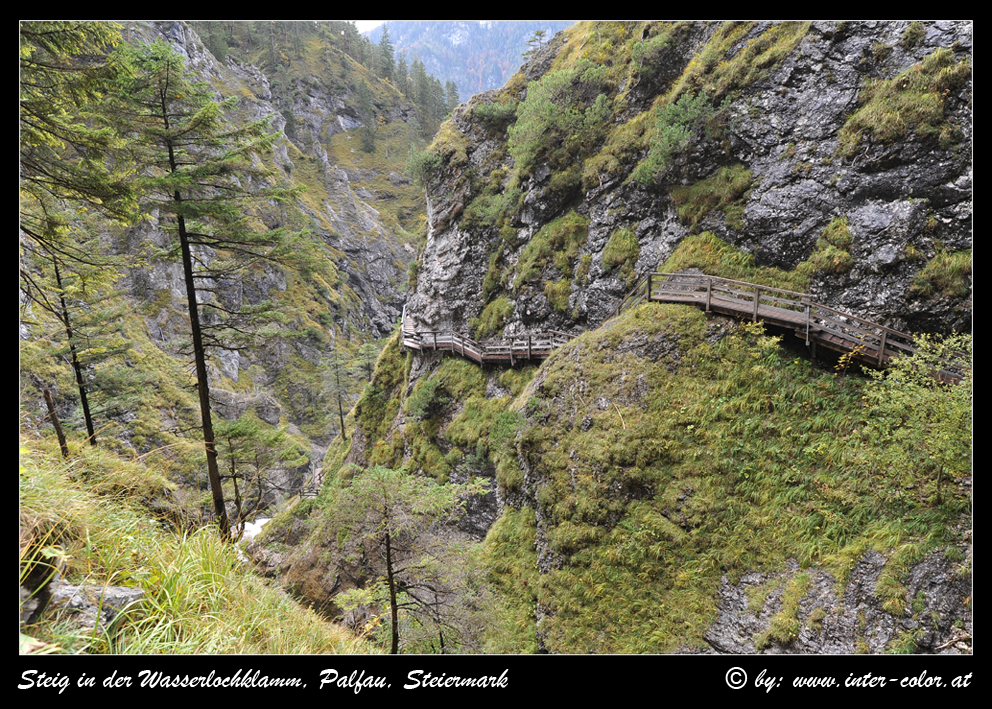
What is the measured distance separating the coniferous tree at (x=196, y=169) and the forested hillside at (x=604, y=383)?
0.08 metres

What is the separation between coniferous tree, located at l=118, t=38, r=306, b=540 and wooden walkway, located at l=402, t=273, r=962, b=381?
410 inches

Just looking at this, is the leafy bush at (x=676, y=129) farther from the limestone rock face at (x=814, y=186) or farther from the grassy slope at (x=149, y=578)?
the grassy slope at (x=149, y=578)

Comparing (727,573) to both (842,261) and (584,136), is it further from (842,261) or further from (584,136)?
(584,136)

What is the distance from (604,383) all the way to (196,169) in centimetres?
1064

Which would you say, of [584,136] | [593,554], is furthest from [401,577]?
[584,136]

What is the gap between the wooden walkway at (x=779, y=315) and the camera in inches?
332

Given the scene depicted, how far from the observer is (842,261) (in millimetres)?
10375

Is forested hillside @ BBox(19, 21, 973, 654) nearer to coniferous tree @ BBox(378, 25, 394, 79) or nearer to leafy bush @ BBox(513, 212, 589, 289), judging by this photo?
leafy bush @ BBox(513, 212, 589, 289)

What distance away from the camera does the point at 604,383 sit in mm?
11086

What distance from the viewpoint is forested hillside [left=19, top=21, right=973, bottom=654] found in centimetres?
519

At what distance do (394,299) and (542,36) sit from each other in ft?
170

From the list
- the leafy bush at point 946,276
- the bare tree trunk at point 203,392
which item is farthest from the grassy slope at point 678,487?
the leafy bush at point 946,276

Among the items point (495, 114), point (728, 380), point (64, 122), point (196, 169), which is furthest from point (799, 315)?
point (495, 114)

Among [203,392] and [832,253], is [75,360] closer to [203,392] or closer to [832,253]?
[203,392]
